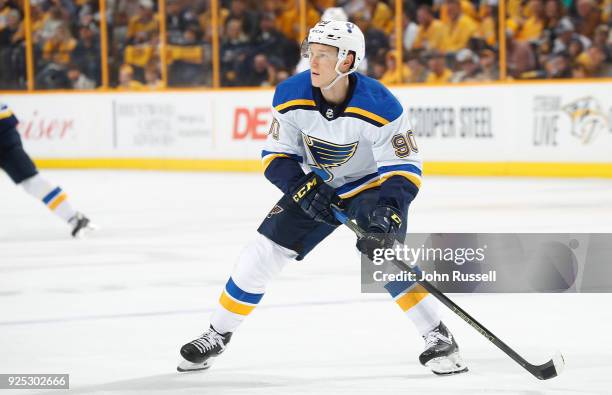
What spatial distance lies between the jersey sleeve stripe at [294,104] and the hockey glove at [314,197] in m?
0.21

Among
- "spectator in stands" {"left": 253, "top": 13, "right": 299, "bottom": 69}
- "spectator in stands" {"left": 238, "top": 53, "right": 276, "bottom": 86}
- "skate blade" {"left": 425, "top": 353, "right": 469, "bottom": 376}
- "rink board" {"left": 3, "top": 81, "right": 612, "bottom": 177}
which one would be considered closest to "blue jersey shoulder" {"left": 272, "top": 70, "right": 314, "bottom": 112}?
"skate blade" {"left": 425, "top": 353, "right": 469, "bottom": 376}

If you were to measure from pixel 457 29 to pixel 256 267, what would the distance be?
299 inches

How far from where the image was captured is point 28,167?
24.2 ft

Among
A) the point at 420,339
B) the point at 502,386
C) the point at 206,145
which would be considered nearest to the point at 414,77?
the point at 206,145

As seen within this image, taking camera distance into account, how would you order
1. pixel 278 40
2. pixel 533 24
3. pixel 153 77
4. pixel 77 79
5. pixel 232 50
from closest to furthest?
pixel 533 24 < pixel 278 40 < pixel 232 50 < pixel 153 77 < pixel 77 79

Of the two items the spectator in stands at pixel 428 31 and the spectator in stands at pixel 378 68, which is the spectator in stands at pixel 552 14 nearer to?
the spectator in stands at pixel 428 31

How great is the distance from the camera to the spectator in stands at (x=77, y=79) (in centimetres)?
1313

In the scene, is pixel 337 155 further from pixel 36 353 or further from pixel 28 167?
pixel 28 167

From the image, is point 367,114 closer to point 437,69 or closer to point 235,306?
point 235,306

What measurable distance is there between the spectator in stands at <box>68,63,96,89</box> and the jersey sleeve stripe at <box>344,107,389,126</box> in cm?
981

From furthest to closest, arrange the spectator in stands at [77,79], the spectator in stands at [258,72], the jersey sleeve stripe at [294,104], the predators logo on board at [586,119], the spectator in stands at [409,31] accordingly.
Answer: the spectator in stands at [77,79] → the spectator in stands at [258,72] → the spectator in stands at [409,31] → the predators logo on board at [586,119] → the jersey sleeve stripe at [294,104]

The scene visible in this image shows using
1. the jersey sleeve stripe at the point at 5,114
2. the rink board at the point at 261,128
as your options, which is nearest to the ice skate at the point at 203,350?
the jersey sleeve stripe at the point at 5,114

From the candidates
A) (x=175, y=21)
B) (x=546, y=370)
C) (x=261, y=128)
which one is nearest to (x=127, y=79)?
(x=175, y=21)

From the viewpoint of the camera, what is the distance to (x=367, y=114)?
361 centimetres
